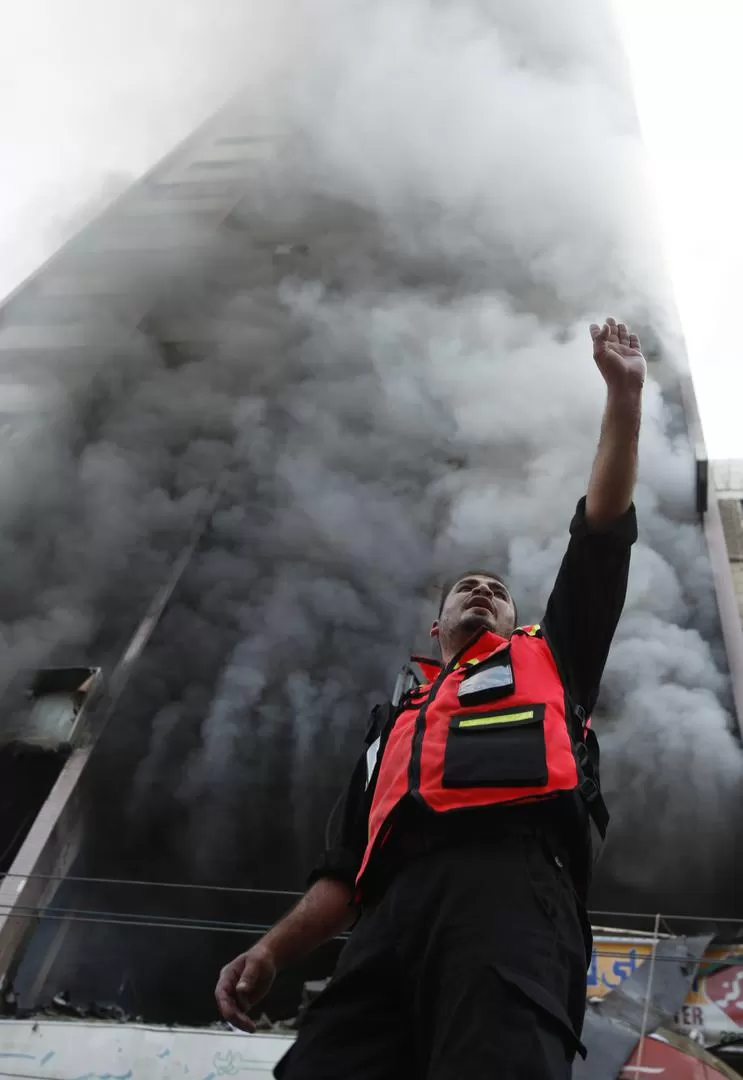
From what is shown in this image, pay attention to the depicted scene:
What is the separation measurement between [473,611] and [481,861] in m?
0.67

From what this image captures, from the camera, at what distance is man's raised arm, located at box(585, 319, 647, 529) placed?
4.81ft

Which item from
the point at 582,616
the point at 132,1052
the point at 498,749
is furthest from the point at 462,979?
the point at 132,1052

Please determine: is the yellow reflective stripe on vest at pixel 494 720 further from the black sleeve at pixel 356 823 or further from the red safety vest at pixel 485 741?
the black sleeve at pixel 356 823

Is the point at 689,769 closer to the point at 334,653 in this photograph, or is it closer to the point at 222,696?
the point at 334,653

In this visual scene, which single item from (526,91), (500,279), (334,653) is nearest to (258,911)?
(334,653)

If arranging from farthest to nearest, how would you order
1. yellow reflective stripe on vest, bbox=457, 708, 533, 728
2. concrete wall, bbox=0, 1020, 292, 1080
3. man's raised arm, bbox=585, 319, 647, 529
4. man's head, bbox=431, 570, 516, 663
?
concrete wall, bbox=0, 1020, 292, 1080 < man's head, bbox=431, 570, 516, 663 < man's raised arm, bbox=585, 319, 647, 529 < yellow reflective stripe on vest, bbox=457, 708, 533, 728

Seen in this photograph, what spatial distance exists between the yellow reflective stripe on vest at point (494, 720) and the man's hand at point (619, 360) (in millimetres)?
652

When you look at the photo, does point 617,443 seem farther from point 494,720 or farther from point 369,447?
point 369,447

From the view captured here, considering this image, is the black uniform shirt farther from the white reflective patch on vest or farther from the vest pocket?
the vest pocket

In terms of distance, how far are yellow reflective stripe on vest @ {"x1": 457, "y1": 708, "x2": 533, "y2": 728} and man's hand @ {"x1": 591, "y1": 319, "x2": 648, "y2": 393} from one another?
65 centimetres

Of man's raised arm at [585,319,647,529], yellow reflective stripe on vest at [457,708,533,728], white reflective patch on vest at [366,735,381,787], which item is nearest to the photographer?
yellow reflective stripe on vest at [457,708,533,728]

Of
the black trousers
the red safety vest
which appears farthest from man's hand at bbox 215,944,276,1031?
the red safety vest

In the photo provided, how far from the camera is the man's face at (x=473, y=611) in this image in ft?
5.87

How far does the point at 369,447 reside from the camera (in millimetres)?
7156
